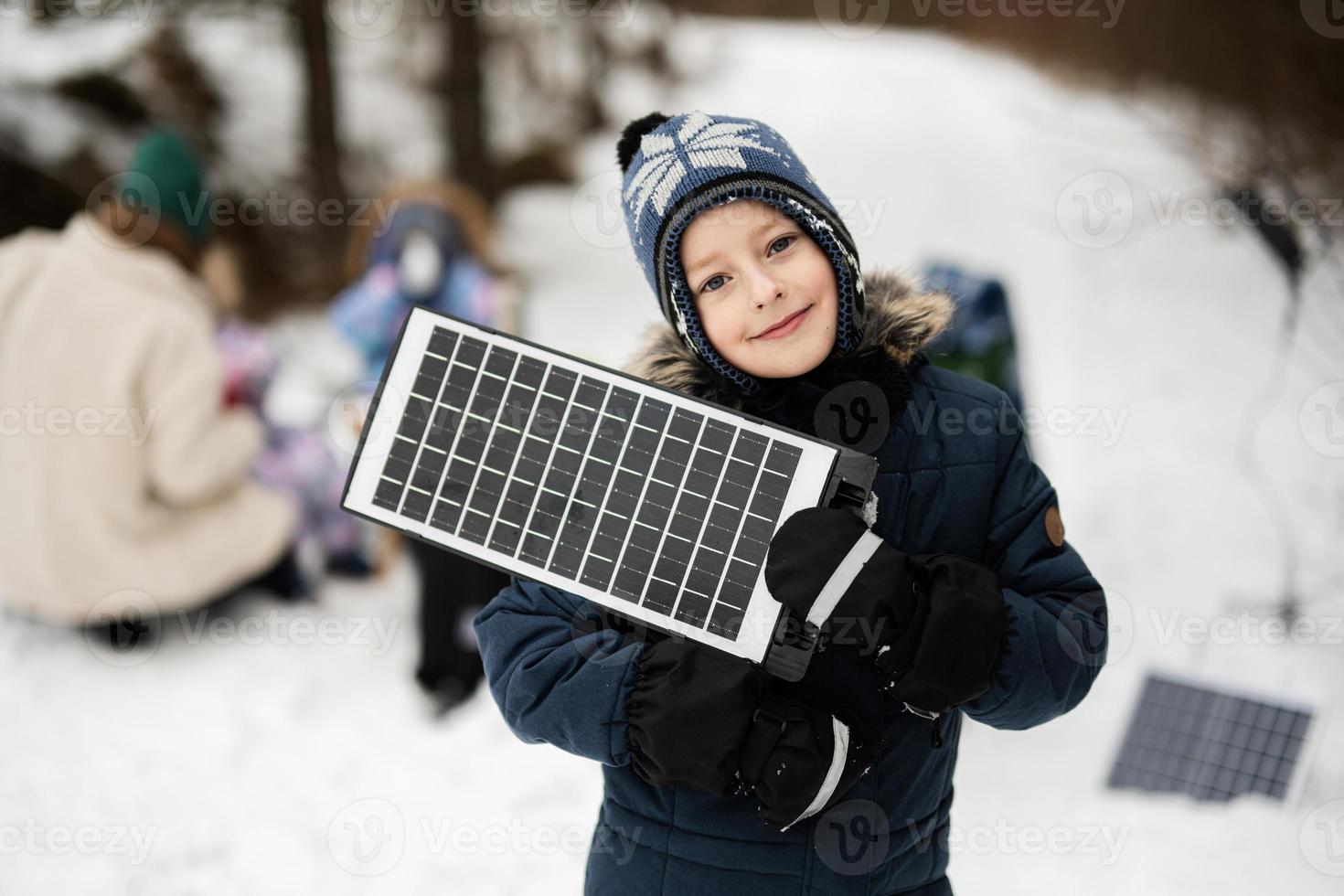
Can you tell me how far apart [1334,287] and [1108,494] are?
121cm

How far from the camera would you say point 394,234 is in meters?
3.50

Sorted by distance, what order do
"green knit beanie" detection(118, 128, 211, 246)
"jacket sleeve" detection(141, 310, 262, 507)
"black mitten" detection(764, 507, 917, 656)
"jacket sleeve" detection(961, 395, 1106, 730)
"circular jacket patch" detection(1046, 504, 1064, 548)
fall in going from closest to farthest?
"black mitten" detection(764, 507, 917, 656), "jacket sleeve" detection(961, 395, 1106, 730), "circular jacket patch" detection(1046, 504, 1064, 548), "jacket sleeve" detection(141, 310, 262, 507), "green knit beanie" detection(118, 128, 211, 246)

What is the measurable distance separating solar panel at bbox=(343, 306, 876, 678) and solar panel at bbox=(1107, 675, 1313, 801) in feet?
6.81

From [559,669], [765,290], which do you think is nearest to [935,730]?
[559,669]

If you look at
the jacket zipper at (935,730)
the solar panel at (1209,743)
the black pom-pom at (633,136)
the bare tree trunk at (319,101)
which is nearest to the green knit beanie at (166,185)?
the black pom-pom at (633,136)

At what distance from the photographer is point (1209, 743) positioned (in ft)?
8.49

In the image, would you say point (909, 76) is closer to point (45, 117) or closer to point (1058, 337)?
point (1058, 337)

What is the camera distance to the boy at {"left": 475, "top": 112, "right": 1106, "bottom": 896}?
112 cm

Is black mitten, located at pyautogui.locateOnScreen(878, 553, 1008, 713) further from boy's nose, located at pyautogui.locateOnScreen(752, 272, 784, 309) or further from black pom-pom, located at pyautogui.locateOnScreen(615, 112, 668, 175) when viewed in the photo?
black pom-pom, located at pyautogui.locateOnScreen(615, 112, 668, 175)

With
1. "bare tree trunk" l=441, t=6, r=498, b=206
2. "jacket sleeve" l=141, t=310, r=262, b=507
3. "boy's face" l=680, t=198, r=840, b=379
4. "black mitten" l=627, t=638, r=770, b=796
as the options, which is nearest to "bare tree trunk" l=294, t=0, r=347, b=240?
"bare tree trunk" l=441, t=6, r=498, b=206

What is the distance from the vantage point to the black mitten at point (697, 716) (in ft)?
3.59

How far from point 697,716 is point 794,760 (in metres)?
0.12

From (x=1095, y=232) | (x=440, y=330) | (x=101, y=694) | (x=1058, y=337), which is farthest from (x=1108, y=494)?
(x=101, y=694)

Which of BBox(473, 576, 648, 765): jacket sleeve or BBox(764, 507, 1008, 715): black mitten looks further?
BBox(473, 576, 648, 765): jacket sleeve
